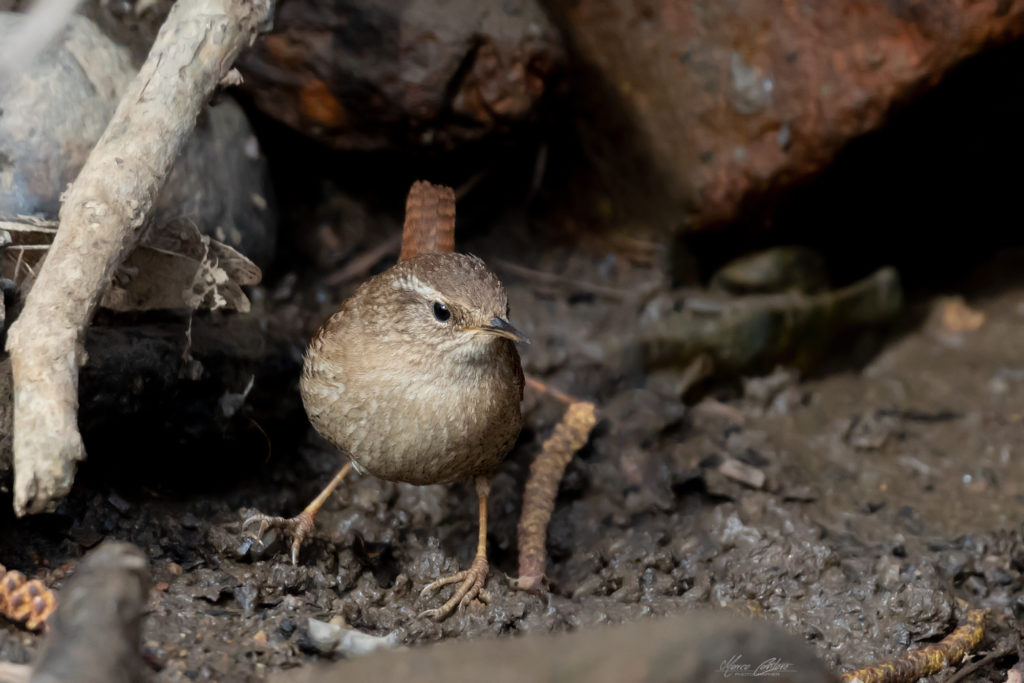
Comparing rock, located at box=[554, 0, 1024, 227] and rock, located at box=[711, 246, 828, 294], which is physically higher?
rock, located at box=[554, 0, 1024, 227]

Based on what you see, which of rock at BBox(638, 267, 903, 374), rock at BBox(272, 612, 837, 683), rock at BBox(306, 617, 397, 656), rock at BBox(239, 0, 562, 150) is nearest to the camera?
rock at BBox(272, 612, 837, 683)

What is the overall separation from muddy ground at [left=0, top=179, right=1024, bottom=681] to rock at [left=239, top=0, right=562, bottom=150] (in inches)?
31.3

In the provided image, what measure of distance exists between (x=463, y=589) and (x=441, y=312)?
0.99 m

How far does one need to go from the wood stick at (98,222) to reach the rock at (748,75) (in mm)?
2113

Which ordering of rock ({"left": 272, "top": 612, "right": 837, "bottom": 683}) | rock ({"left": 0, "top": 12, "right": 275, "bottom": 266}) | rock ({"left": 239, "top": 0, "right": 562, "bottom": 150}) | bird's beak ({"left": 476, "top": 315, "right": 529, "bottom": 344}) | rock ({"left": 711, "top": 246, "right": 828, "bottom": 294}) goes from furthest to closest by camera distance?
rock ({"left": 711, "top": 246, "right": 828, "bottom": 294}) < rock ({"left": 239, "top": 0, "right": 562, "bottom": 150}) < rock ({"left": 0, "top": 12, "right": 275, "bottom": 266}) < bird's beak ({"left": 476, "top": 315, "right": 529, "bottom": 344}) < rock ({"left": 272, "top": 612, "right": 837, "bottom": 683})

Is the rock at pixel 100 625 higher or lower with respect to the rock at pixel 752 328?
higher

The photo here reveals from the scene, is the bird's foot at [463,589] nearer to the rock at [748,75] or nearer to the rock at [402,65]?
the rock at [402,65]

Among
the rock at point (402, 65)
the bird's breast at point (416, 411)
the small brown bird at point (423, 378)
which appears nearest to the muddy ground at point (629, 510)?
the small brown bird at point (423, 378)

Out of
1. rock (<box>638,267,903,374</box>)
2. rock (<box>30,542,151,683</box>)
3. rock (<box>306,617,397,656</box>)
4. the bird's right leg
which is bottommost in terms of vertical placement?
the bird's right leg

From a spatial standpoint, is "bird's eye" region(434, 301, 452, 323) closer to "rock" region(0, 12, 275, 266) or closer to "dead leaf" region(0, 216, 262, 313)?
"dead leaf" region(0, 216, 262, 313)

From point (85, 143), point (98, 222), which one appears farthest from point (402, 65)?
point (98, 222)

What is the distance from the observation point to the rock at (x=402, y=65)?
3.93 metres

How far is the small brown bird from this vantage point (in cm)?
286

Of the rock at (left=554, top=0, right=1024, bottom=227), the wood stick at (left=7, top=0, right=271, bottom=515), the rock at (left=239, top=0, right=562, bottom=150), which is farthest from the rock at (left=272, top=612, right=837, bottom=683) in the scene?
the rock at (left=554, top=0, right=1024, bottom=227)
